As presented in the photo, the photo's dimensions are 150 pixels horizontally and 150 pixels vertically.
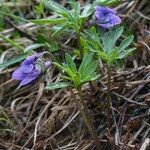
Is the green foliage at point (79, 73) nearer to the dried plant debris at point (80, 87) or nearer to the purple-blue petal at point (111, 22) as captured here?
the dried plant debris at point (80, 87)

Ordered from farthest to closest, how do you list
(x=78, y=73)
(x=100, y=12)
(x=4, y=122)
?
(x=4, y=122) → (x=100, y=12) → (x=78, y=73)

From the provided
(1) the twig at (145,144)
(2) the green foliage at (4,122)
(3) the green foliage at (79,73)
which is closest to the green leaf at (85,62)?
(3) the green foliage at (79,73)

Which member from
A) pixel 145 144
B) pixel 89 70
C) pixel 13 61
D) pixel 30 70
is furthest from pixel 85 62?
pixel 13 61

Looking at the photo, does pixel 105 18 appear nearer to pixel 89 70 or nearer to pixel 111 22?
pixel 111 22

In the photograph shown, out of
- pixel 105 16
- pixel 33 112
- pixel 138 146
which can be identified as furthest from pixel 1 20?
pixel 138 146

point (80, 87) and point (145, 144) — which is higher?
point (80, 87)

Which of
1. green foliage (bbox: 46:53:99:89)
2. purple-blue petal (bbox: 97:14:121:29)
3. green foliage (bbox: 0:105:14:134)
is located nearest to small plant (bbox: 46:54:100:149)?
green foliage (bbox: 46:53:99:89)
